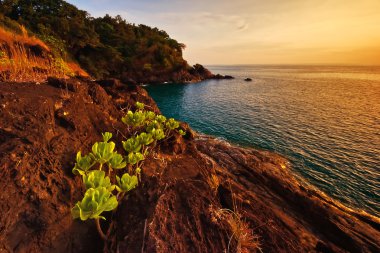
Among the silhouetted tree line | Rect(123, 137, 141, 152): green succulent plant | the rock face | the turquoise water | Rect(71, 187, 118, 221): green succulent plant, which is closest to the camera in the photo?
Rect(71, 187, 118, 221): green succulent plant

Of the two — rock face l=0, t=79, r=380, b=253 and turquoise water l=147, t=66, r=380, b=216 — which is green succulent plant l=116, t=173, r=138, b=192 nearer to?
rock face l=0, t=79, r=380, b=253

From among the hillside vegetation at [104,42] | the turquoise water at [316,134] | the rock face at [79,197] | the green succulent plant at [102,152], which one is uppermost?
the hillside vegetation at [104,42]

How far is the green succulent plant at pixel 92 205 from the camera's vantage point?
7.81 feet

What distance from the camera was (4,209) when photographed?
3.01 metres

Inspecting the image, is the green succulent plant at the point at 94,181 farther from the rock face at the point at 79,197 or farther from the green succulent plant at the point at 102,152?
the rock face at the point at 79,197

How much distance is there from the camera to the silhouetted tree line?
3359cm

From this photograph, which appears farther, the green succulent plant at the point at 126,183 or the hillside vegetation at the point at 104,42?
the hillside vegetation at the point at 104,42

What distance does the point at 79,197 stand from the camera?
3842 millimetres

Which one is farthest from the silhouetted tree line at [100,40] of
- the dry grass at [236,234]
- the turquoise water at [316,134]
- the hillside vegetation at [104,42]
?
the dry grass at [236,234]

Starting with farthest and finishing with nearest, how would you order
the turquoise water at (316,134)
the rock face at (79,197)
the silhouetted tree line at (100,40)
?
the silhouetted tree line at (100,40), the turquoise water at (316,134), the rock face at (79,197)

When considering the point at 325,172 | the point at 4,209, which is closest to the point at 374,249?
the point at 325,172

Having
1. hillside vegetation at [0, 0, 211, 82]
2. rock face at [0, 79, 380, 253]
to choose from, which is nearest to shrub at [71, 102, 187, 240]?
rock face at [0, 79, 380, 253]

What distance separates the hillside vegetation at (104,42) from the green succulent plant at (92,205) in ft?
94.0

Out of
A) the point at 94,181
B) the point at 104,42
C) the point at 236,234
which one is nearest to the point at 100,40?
the point at 104,42
